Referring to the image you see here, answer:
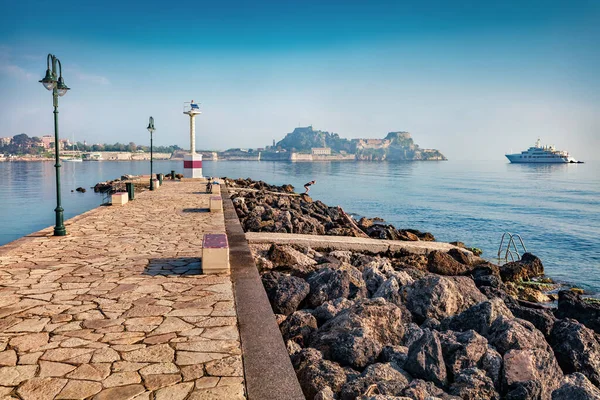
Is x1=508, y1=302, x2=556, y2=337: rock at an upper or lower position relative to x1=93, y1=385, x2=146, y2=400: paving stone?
lower

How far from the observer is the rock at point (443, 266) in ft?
29.7

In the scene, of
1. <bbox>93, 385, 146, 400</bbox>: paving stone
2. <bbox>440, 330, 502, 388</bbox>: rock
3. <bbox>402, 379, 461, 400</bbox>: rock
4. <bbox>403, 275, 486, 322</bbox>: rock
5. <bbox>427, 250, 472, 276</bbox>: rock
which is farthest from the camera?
<bbox>427, 250, 472, 276</bbox>: rock

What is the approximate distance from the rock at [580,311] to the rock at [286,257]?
396 centimetres

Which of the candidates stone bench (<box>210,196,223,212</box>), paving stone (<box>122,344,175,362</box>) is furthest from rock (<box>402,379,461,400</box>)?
stone bench (<box>210,196,223,212</box>)

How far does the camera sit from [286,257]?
770 cm

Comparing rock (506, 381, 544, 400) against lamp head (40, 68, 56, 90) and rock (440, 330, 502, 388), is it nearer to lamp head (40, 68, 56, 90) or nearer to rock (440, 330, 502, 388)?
rock (440, 330, 502, 388)

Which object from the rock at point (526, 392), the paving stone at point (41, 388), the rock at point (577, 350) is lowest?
the rock at point (577, 350)

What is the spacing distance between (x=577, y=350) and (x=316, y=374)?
2.81 metres

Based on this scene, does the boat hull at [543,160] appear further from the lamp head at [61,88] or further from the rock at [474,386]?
the rock at [474,386]

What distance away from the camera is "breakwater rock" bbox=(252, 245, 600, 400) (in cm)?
350

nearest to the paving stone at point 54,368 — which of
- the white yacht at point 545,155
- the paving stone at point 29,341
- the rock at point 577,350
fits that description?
the paving stone at point 29,341

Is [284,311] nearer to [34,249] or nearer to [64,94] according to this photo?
[34,249]

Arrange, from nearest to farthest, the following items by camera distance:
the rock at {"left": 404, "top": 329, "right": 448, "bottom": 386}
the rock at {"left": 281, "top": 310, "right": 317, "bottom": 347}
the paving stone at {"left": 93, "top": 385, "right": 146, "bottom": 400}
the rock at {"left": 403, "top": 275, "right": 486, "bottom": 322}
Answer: the paving stone at {"left": 93, "top": 385, "right": 146, "bottom": 400} → the rock at {"left": 404, "top": 329, "right": 448, "bottom": 386} → the rock at {"left": 281, "top": 310, "right": 317, "bottom": 347} → the rock at {"left": 403, "top": 275, "right": 486, "bottom": 322}

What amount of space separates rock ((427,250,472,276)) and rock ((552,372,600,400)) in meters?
5.45
